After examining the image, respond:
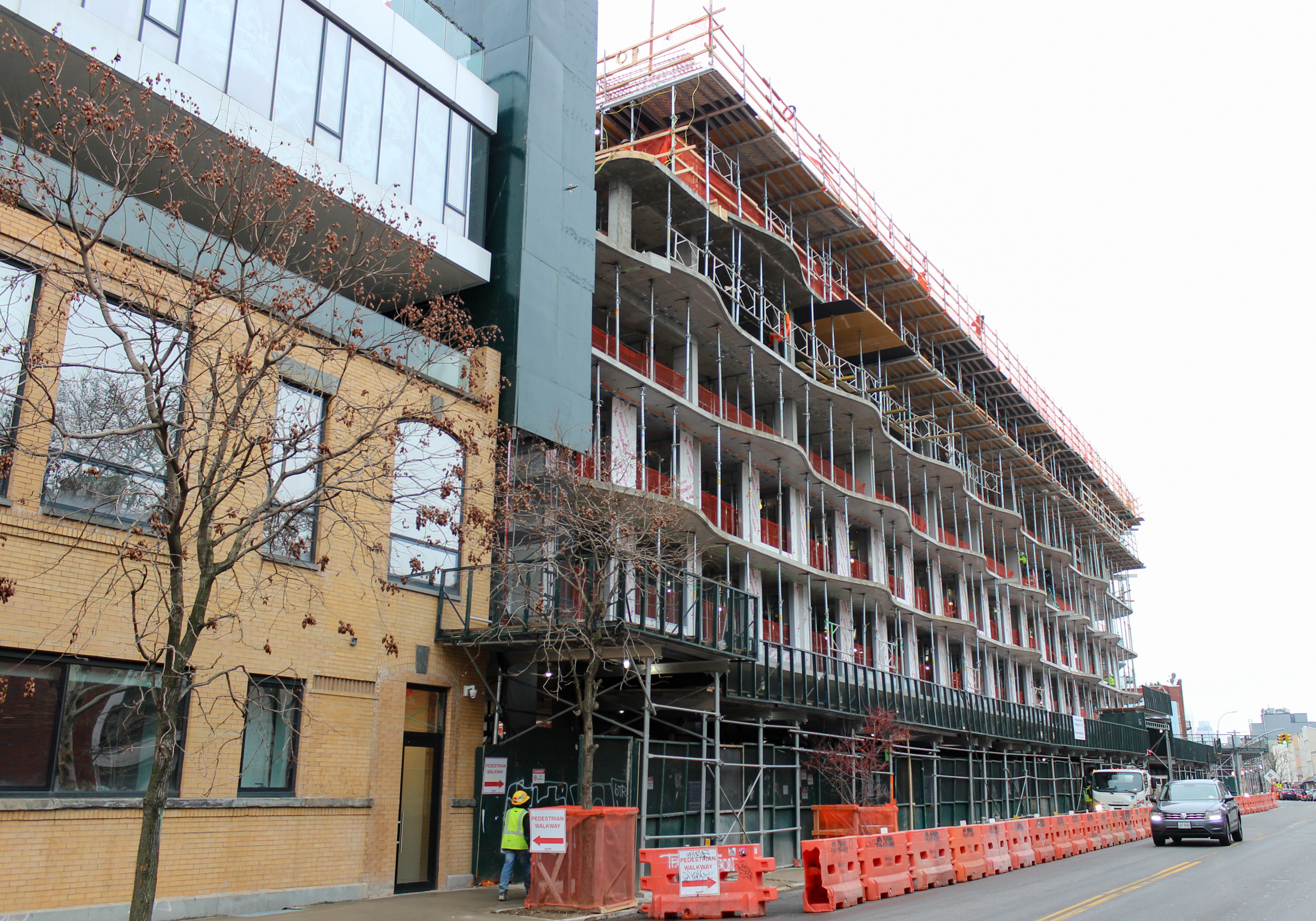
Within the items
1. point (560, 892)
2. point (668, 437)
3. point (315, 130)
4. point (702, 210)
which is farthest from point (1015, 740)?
point (315, 130)

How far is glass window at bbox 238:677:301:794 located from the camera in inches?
575

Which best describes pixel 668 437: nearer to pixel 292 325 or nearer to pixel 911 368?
pixel 911 368

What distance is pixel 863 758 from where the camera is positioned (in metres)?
28.2

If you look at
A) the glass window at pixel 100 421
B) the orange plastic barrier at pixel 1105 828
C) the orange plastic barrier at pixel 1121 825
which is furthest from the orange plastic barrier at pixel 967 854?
the glass window at pixel 100 421

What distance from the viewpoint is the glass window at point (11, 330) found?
12289 mm

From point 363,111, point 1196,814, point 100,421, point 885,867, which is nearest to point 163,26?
point 363,111

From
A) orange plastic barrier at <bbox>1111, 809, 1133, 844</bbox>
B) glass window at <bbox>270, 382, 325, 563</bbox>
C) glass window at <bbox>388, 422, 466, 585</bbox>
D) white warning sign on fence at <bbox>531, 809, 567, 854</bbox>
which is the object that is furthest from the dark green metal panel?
orange plastic barrier at <bbox>1111, 809, 1133, 844</bbox>

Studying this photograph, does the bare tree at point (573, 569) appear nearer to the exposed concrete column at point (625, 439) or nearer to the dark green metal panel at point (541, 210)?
the dark green metal panel at point (541, 210)

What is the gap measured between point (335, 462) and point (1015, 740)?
35.1 meters

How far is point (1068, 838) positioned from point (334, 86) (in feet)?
82.0

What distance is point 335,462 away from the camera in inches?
632

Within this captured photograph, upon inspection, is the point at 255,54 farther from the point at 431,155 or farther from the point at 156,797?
the point at 156,797

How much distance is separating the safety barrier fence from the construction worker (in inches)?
97.2

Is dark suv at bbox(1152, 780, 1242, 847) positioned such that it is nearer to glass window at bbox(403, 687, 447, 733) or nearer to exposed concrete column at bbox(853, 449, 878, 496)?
exposed concrete column at bbox(853, 449, 878, 496)
